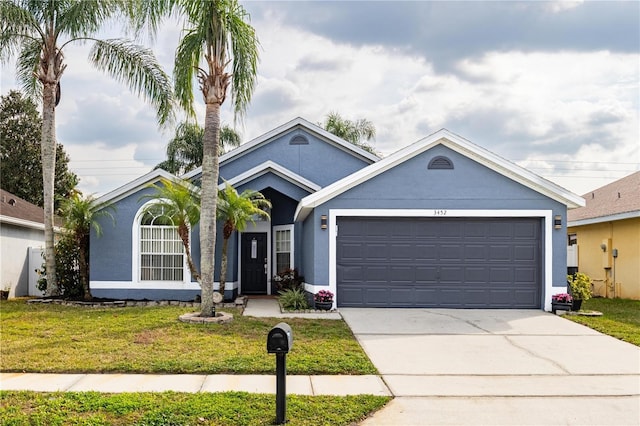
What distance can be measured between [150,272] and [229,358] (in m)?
7.97

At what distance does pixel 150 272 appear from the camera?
49.1ft

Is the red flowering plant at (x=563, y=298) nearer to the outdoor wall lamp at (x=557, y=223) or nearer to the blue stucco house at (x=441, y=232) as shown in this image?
the blue stucco house at (x=441, y=232)

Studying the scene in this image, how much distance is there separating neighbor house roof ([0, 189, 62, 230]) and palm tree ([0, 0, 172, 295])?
10.0 feet

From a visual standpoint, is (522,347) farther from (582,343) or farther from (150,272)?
(150,272)

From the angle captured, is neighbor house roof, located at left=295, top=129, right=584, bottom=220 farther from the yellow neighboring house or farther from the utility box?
the utility box

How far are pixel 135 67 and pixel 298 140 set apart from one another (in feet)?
20.5

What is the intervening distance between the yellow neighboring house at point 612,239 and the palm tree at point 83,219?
14.9 meters

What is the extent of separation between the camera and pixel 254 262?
17.2 m

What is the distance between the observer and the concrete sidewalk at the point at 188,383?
6.37 meters

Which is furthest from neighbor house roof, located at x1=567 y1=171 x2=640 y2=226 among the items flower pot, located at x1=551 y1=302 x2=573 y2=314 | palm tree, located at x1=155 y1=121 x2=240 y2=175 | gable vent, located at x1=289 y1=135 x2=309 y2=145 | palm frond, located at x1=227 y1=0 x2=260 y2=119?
palm tree, located at x1=155 y1=121 x2=240 y2=175

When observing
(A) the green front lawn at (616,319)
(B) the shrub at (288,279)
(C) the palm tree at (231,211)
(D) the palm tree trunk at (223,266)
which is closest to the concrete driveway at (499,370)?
(A) the green front lawn at (616,319)

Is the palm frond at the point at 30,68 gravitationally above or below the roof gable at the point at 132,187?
above

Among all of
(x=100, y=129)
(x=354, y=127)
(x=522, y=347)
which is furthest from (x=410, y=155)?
(x=354, y=127)

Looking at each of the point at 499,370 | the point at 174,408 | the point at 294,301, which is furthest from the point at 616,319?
the point at 174,408
